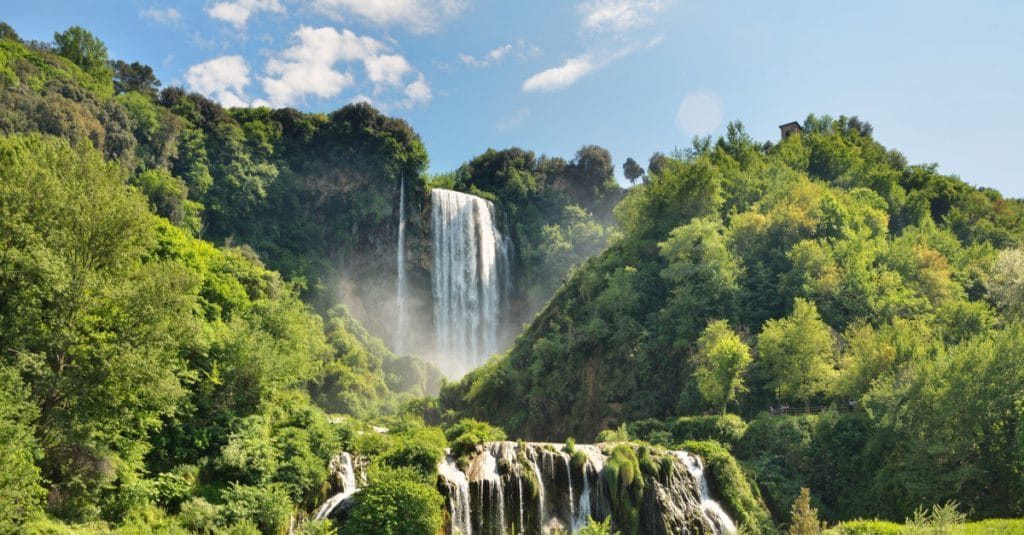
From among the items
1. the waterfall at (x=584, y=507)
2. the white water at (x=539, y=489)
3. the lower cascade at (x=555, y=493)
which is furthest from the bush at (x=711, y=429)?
the white water at (x=539, y=489)

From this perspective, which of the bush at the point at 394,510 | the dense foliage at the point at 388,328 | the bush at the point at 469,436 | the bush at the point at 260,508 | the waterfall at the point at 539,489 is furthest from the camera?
the bush at the point at 469,436

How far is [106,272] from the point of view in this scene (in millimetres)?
23328

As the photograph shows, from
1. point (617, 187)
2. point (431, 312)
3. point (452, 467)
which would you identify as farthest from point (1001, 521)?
point (617, 187)

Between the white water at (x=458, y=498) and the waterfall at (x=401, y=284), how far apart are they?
4581cm

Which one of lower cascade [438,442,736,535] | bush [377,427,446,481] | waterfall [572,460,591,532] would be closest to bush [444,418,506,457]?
lower cascade [438,442,736,535]

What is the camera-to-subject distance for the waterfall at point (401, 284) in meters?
70.8

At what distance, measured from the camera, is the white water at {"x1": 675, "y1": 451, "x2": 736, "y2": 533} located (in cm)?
2767

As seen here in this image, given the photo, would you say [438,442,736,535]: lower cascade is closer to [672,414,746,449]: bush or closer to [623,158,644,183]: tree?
[672,414,746,449]: bush

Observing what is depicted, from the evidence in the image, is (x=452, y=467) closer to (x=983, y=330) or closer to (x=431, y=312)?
(x=983, y=330)

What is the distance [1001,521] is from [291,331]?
1199 inches

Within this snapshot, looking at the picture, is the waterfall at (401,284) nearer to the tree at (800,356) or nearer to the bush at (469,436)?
the bush at (469,436)

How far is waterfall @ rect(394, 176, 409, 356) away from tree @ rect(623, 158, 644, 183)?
134 feet

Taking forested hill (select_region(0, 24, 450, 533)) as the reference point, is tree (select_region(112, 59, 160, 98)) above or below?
above

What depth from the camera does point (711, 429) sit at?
3419cm
